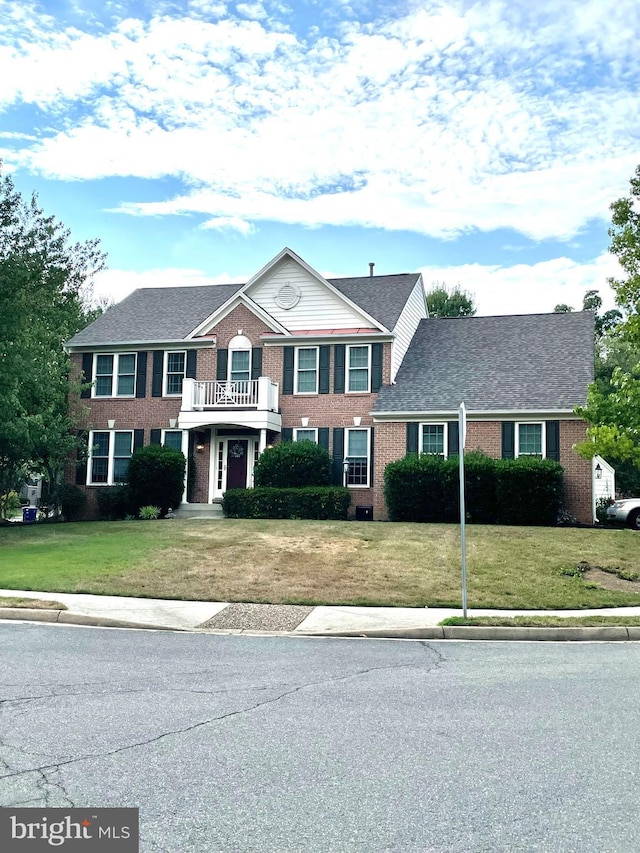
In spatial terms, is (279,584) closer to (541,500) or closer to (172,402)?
(541,500)

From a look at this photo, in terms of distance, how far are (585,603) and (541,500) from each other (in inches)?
400

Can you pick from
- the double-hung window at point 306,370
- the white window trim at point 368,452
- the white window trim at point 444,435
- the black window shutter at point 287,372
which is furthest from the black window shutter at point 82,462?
the white window trim at point 444,435

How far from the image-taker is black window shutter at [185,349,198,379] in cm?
2991

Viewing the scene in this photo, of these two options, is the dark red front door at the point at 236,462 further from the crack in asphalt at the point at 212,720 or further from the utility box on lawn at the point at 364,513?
the crack in asphalt at the point at 212,720

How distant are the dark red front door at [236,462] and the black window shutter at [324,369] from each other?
333cm

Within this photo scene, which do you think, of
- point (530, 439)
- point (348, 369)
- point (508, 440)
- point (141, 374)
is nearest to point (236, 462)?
point (141, 374)

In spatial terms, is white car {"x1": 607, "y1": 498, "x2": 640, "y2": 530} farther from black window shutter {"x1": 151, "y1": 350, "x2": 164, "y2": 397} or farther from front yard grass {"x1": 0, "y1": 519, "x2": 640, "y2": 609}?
black window shutter {"x1": 151, "y1": 350, "x2": 164, "y2": 397}

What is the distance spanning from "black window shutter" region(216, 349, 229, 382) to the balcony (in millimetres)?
504

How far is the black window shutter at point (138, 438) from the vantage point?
30.2 meters

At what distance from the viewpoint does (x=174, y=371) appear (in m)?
30.4

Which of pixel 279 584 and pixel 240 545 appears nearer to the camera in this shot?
pixel 279 584

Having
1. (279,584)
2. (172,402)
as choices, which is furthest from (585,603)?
(172,402)

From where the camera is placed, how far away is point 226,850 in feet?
12.9

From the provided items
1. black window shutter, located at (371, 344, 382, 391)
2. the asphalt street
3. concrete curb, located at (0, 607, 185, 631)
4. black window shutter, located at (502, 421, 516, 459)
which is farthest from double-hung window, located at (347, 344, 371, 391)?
the asphalt street
